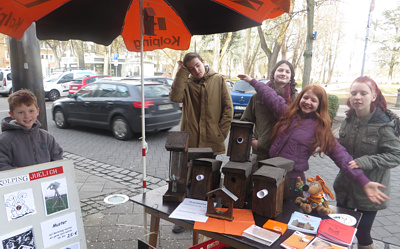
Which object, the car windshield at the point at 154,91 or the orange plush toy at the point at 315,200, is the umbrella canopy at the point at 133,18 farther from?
the car windshield at the point at 154,91

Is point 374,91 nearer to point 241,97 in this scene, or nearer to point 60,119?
point 241,97

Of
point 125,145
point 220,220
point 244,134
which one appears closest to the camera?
point 220,220

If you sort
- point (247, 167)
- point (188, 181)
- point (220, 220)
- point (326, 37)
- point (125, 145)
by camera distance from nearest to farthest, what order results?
1. point (220, 220)
2. point (247, 167)
3. point (188, 181)
4. point (125, 145)
5. point (326, 37)

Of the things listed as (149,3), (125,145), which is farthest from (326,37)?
(149,3)

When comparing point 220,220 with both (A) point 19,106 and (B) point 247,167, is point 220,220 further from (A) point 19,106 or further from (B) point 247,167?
(A) point 19,106

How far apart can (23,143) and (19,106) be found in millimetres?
334

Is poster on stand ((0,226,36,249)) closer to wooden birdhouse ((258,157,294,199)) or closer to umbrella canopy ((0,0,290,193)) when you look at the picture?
umbrella canopy ((0,0,290,193))

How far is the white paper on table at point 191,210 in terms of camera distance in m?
1.90

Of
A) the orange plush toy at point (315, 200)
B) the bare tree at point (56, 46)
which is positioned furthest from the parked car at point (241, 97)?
the bare tree at point (56, 46)

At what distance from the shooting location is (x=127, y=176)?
5.23m

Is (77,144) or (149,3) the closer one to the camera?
(149,3)

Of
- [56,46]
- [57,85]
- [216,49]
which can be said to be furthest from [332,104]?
[56,46]

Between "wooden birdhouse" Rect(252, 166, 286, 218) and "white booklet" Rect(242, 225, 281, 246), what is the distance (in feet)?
0.60

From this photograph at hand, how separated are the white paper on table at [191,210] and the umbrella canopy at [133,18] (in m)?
1.73
